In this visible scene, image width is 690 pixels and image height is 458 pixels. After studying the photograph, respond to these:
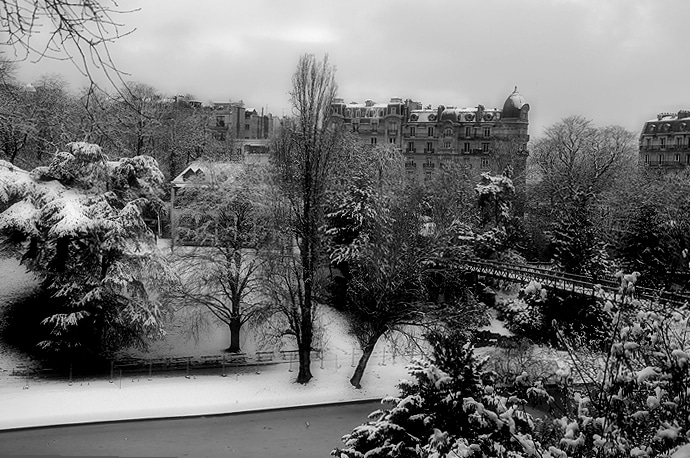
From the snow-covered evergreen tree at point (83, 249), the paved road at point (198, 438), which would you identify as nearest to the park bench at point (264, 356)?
the snow-covered evergreen tree at point (83, 249)

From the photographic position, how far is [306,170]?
18562 mm

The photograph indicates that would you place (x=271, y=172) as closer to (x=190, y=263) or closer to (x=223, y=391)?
(x=190, y=263)

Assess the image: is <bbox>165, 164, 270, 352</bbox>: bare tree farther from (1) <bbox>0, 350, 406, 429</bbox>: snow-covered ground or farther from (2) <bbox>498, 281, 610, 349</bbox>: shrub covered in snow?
(2) <bbox>498, 281, 610, 349</bbox>: shrub covered in snow

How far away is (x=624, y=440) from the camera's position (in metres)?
3.99

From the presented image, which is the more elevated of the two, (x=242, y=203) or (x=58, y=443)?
(x=242, y=203)

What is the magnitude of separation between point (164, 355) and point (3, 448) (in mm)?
7919

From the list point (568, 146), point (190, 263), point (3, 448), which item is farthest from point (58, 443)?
point (568, 146)

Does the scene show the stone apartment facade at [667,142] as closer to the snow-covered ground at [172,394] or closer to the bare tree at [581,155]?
the bare tree at [581,155]

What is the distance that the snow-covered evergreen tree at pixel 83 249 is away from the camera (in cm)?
1766

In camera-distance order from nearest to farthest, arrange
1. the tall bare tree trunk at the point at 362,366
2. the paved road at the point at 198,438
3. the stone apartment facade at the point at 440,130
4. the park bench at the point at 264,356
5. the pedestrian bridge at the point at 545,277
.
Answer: the paved road at the point at 198,438
the tall bare tree trunk at the point at 362,366
the park bench at the point at 264,356
the pedestrian bridge at the point at 545,277
the stone apartment facade at the point at 440,130

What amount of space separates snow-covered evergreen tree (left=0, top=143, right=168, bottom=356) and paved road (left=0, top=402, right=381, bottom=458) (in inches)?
153

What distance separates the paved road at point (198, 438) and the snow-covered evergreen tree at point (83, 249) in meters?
3.89

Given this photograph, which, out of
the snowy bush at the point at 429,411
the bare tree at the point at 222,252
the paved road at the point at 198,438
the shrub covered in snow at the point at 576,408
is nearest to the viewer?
the shrub covered in snow at the point at 576,408

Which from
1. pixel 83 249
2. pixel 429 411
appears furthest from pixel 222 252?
pixel 429 411
